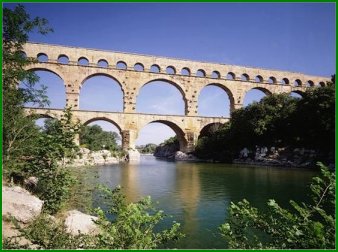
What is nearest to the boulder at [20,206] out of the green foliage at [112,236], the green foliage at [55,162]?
the green foliage at [55,162]

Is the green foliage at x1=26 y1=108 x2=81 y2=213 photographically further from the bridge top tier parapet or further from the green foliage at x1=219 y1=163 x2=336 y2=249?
the bridge top tier parapet

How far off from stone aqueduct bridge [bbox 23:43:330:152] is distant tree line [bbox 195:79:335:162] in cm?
355

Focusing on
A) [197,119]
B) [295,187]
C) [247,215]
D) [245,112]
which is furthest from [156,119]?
[247,215]

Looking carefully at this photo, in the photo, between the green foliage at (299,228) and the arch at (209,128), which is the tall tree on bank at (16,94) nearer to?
the green foliage at (299,228)

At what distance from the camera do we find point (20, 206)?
17.9ft

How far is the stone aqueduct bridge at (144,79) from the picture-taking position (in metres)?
32.3

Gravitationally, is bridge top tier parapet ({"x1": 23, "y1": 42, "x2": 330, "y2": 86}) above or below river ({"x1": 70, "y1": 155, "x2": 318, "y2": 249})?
above

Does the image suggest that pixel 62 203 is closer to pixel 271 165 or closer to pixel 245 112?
pixel 271 165

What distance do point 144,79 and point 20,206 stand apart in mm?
30489

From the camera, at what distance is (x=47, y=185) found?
669cm

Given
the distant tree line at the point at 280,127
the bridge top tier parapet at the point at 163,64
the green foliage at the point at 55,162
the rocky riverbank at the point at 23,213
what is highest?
the bridge top tier parapet at the point at 163,64

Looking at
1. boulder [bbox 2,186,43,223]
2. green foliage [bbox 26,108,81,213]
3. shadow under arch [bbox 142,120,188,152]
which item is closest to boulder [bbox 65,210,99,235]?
green foliage [bbox 26,108,81,213]

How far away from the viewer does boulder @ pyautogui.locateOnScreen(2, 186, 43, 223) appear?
531cm

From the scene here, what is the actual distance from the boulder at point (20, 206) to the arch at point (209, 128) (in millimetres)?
31152
